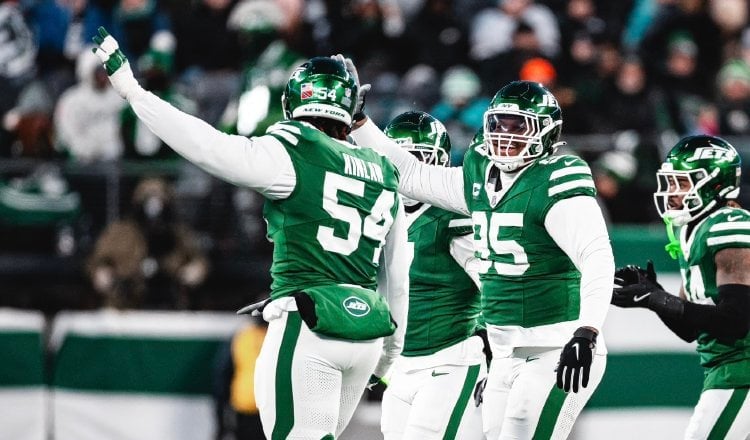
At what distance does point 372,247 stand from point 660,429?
4.19 m

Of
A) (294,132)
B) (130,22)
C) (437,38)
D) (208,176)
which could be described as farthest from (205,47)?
(294,132)

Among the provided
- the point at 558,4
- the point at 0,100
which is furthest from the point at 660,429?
the point at 0,100

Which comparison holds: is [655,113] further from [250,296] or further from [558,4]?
[250,296]

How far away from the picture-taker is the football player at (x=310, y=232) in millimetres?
5590

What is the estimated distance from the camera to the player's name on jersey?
5.85m

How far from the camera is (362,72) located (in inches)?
476

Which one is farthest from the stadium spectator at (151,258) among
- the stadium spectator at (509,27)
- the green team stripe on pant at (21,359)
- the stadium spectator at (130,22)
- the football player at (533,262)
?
the football player at (533,262)

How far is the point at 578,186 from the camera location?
6.12 meters

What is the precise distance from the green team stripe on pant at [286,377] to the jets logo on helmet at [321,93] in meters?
0.87

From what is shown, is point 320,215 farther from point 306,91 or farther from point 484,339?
point 484,339

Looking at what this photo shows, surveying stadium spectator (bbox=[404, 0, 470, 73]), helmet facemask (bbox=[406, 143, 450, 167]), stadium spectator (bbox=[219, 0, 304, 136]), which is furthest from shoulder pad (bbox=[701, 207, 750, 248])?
stadium spectator (bbox=[404, 0, 470, 73])

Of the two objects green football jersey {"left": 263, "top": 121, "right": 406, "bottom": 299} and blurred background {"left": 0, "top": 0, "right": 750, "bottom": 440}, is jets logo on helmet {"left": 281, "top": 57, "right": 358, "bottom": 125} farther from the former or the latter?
blurred background {"left": 0, "top": 0, "right": 750, "bottom": 440}

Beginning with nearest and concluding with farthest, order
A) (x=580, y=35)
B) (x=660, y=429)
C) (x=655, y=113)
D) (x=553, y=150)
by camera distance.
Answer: (x=553, y=150), (x=660, y=429), (x=655, y=113), (x=580, y=35)

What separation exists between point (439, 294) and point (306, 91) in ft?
5.37
